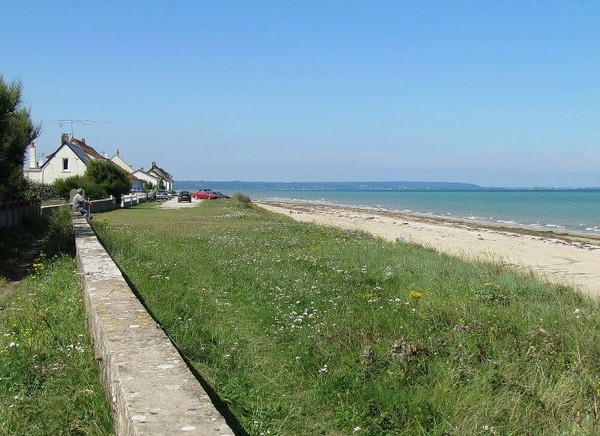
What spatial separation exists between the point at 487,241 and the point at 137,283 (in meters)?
31.5

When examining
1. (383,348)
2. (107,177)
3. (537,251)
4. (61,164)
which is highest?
(61,164)

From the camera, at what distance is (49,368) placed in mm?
5836

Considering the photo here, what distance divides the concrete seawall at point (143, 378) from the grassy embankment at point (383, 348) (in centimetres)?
85

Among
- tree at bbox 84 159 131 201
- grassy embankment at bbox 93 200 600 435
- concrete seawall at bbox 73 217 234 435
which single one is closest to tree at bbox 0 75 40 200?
grassy embankment at bbox 93 200 600 435

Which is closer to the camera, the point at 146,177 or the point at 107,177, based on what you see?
the point at 107,177

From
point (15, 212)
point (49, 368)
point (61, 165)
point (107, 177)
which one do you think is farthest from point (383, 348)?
point (61, 165)

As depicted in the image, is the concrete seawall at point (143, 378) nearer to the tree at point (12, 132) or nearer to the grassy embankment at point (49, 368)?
the grassy embankment at point (49, 368)

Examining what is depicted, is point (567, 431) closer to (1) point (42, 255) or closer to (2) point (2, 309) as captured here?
(2) point (2, 309)

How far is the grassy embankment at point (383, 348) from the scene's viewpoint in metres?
5.55

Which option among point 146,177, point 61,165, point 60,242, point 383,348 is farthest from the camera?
point 146,177

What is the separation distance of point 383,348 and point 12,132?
1420 centimetres

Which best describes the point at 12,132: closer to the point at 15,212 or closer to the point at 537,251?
the point at 15,212

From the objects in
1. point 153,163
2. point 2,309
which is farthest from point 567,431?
point 153,163

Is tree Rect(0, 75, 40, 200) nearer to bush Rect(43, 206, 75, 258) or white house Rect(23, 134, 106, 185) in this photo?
bush Rect(43, 206, 75, 258)
